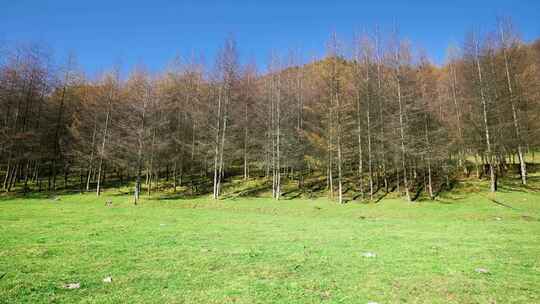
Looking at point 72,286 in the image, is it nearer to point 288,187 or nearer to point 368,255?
point 368,255

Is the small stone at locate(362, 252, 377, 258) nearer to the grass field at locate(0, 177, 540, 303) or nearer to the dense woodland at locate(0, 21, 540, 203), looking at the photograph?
the grass field at locate(0, 177, 540, 303)

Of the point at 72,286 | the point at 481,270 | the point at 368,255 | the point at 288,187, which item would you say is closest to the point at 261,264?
the point at 368,255

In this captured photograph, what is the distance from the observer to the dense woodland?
26.8 m

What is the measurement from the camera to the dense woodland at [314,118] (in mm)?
26797

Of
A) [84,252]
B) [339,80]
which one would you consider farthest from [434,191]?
[84,252]

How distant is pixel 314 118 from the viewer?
3281cm

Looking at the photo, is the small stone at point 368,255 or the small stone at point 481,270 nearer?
the small stone at point 481,270

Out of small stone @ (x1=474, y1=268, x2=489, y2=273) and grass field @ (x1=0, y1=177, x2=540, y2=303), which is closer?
grass field @ (x1=0, y1=177, x2=540, y2=303)

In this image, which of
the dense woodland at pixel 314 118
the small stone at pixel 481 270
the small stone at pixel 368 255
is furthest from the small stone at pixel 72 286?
the dense woodland at pixel 314 118

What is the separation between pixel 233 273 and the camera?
5996 mm

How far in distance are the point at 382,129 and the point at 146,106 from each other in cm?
2383

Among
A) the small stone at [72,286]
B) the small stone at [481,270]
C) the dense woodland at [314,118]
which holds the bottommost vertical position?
the small stone at [481,270]

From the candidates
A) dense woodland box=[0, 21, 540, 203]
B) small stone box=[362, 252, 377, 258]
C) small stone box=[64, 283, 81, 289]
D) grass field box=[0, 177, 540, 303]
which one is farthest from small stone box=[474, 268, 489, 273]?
dense woodland box=[0, 21, 540, 203]

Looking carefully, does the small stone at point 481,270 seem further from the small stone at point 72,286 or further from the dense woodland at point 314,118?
the dense woodland at point 314,118
